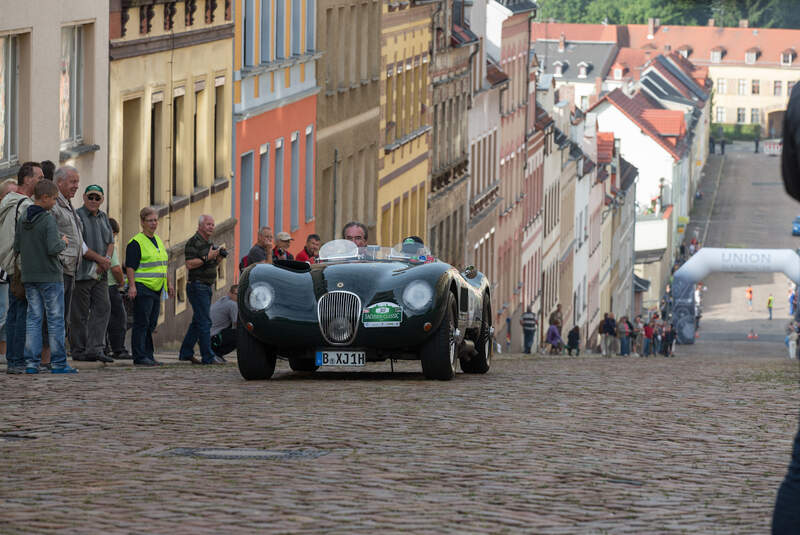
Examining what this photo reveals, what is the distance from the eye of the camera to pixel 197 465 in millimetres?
9586

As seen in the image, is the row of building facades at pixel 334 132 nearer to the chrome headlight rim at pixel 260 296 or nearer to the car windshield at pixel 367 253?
the car windshield at pixel 367 253

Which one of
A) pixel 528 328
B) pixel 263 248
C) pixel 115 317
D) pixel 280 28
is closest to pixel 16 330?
pixel 115 317

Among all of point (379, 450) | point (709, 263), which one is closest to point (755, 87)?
point (709, 263)

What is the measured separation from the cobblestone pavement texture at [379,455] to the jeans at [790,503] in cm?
232

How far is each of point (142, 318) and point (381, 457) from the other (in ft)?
27.2

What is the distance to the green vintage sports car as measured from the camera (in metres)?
15.3

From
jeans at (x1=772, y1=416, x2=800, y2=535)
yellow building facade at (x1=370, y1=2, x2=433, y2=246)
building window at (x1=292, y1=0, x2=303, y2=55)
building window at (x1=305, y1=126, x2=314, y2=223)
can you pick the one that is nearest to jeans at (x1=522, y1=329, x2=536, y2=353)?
yellow building facade at (x1=370, y1=2, x2=433, y2=246)

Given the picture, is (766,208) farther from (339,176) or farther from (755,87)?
A: (339,176)

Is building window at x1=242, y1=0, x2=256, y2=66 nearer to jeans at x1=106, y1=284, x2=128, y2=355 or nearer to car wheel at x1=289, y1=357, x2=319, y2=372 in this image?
jeans at x1=106, y1=284, x2=128, y2=355

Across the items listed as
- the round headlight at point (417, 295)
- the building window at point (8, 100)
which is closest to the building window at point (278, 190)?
the building window at point (8, 100)

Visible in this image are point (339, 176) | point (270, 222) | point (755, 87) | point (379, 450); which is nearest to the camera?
point (379, 450)

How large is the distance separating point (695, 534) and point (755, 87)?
183m

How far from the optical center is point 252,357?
1572 cm

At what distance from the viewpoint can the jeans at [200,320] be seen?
1884 cm
